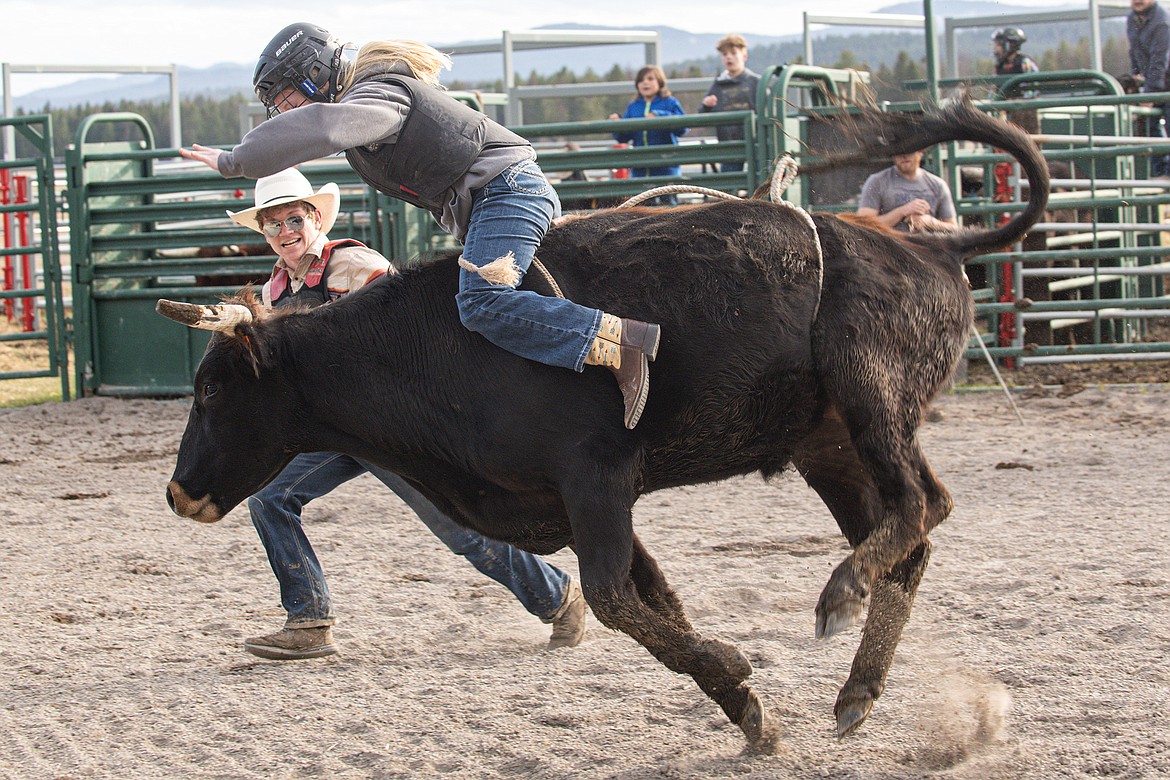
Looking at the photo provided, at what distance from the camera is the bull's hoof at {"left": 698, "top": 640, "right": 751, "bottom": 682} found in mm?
3461

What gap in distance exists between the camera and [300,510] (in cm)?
448

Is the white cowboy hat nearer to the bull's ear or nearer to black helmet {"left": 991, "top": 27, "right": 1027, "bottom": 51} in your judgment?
the bull's ear

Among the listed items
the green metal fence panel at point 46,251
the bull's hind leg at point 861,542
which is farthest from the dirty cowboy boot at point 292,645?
the green metal fence panel at point 46,251

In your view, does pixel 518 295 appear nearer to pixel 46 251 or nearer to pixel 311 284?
pixel 311 284

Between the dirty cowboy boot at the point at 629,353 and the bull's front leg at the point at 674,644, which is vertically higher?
the dirty cowboy boot at the point at 629,353

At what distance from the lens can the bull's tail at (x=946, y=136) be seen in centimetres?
385

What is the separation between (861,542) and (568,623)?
1179 mm

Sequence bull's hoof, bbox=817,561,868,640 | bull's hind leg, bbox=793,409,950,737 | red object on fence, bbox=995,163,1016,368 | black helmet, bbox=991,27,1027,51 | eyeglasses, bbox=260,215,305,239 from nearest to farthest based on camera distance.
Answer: bull's hoof, bbox=817,561,868,640, bull's hind leg, bbox=793,409,950,737, eyeglasses, bbox=260,215,305,239, red object on fence, bbox=995,163,1016,368, black helmet, bbox=991,27,1027,51

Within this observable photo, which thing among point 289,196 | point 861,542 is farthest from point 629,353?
point 289,196

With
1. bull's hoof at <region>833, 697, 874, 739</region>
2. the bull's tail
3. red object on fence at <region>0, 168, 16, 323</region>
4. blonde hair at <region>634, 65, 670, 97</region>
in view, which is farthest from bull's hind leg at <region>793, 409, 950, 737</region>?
red object on fence at <region>0, 168, 16, 323</region>

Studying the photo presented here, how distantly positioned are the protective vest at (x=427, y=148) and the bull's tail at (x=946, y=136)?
1033mm

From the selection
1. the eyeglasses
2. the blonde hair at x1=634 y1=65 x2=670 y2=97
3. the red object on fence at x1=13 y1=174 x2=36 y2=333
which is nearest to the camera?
→ the eyeglasses

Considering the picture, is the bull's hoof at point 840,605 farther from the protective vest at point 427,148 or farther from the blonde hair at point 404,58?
the blonde hair at point 404,58

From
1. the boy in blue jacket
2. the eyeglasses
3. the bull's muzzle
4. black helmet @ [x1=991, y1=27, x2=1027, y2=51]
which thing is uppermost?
black helmet @ [x1=991, y1=27, x2=1027, y2=51]
